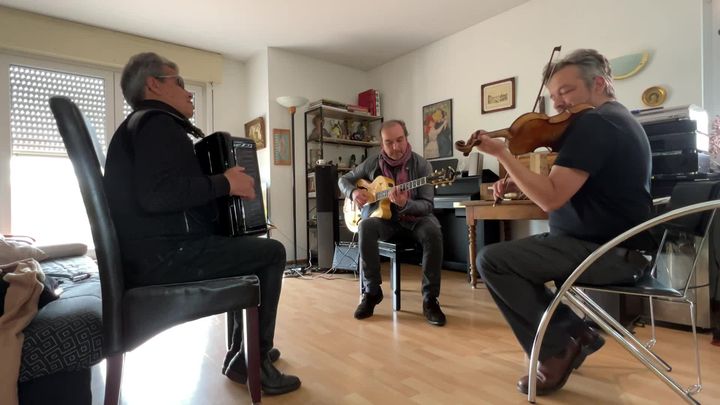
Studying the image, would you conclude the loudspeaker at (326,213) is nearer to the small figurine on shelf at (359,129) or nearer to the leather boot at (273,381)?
the small figurine on shelf at (359,129)

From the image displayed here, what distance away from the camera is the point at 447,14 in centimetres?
343

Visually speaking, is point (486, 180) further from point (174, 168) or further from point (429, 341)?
point (174, 168)

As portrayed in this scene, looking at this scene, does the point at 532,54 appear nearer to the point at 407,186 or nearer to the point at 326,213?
the point at 407,186

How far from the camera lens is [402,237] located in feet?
7.79

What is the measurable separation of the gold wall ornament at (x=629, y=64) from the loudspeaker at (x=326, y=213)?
7.83ft

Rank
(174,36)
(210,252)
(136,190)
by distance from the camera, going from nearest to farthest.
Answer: (136,190) < (210,252) < (174,36)

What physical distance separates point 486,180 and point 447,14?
150cm

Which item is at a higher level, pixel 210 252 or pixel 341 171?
pixel 341 171

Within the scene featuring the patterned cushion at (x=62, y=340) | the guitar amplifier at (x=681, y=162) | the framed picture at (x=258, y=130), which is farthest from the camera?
the framed picture at (x=258, y=130)

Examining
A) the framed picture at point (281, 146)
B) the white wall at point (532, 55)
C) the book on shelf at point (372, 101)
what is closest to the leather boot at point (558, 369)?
the white wall at point (532, 55)

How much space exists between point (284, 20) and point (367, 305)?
261 centimetres

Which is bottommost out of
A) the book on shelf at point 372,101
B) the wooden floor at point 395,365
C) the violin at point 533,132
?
the wooden floor at point 395,365

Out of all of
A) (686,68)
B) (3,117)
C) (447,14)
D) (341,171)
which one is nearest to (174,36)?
(3,117)

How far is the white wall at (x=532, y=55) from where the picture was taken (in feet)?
8.18
